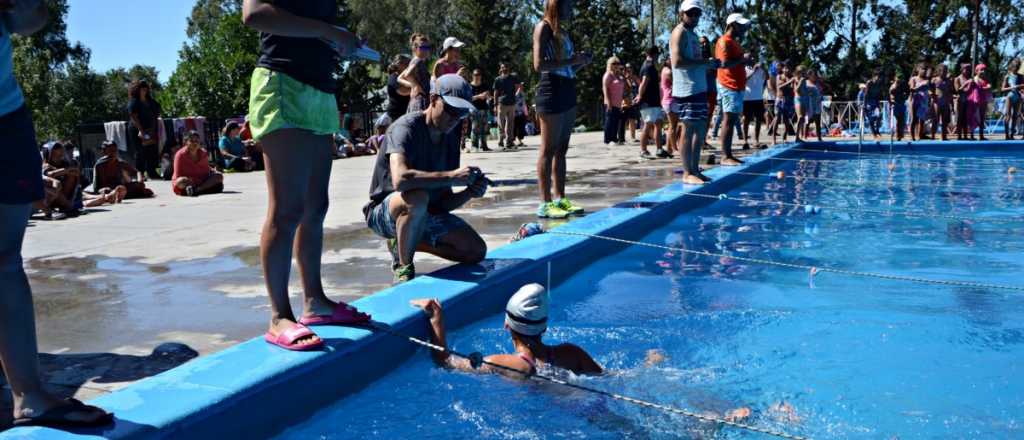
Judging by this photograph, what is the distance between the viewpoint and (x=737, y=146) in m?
16.8

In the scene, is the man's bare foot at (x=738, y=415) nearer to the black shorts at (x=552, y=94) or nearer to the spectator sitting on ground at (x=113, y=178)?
the black shorts at (x=552, y=94)

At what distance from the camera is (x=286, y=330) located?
331 cm

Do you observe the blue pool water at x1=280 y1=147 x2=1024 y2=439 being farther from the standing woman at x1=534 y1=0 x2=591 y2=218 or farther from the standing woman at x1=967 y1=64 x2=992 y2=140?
the standing woman at x1=967 y1=64 x2=992 y2=140

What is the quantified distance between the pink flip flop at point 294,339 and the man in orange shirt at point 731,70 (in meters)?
7.60

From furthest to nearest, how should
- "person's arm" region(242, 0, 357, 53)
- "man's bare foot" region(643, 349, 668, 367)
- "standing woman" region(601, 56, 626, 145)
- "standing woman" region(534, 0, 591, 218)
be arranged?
"standing woman" region(601, 56, 626, 145) < "standing woman" region(534, 0, 591, 218) < "man's bare foot" region(643, 349, 668, 367) < "person's arm" region(242, 0, 357, 53)

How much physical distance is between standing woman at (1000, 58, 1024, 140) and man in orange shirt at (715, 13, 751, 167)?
9.36m

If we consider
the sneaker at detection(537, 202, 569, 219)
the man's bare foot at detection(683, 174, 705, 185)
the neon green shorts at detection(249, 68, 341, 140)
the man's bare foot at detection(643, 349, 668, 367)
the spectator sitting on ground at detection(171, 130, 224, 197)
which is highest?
the neon green shorts at detection(249, 68, 341, 140)

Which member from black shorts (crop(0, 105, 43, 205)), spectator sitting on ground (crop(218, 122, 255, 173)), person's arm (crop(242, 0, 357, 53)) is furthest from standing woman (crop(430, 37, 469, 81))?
black shorts (crop(0, 105, 43, 205))

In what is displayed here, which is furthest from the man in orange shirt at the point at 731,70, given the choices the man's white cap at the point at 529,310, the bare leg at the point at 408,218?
the man's white cap at the point at 529,310

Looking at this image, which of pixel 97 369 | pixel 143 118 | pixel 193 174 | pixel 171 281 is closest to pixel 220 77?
pixel 143 118

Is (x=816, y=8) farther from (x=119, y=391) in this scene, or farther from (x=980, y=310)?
(x=119, y=391)

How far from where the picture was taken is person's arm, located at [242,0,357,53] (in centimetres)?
308

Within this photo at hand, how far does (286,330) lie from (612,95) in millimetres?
13583

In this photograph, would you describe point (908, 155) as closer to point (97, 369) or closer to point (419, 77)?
point (419, 77)
